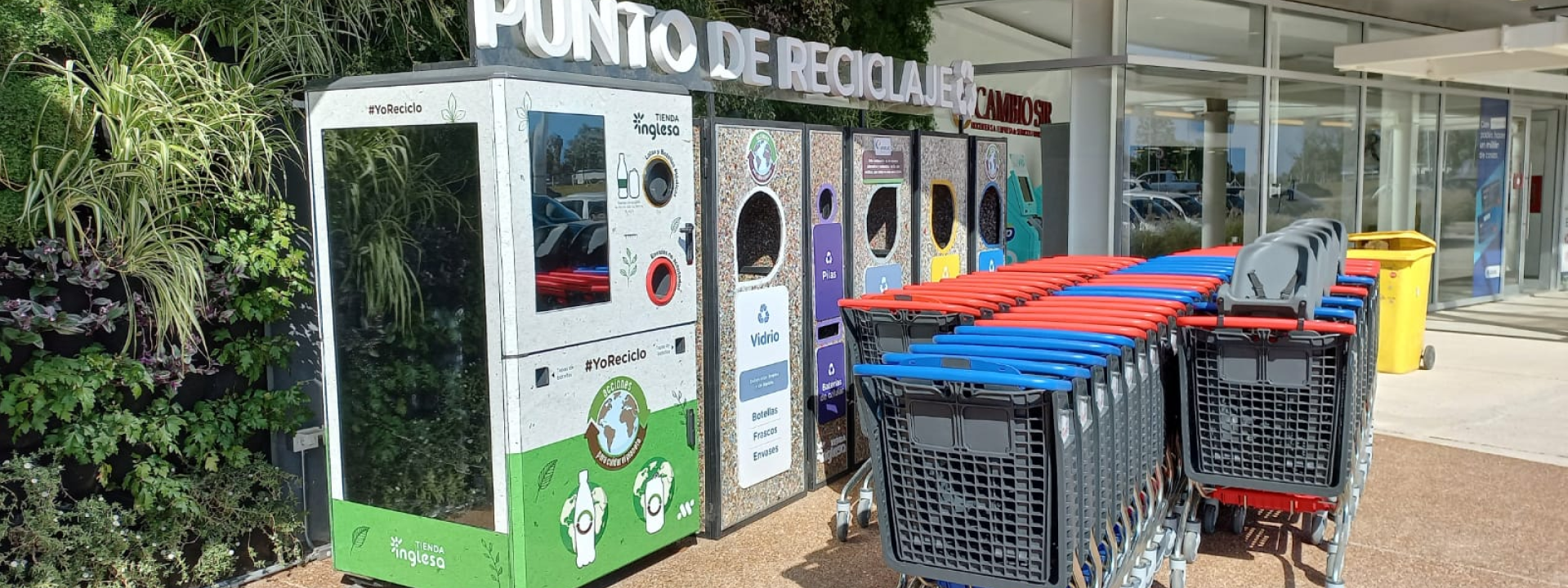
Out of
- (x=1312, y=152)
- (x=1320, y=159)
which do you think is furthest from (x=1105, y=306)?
(x=1320, y=159)

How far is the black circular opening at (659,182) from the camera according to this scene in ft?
13.3

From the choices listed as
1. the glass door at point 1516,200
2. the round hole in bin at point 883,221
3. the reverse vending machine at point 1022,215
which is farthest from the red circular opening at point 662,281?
the glass door at point 1516,200

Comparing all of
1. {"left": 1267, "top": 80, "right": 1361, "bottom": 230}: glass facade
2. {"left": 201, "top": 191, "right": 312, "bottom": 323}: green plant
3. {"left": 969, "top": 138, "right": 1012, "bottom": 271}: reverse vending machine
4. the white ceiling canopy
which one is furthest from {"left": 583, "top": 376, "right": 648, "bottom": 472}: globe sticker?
{"left": 1267, "top": 80, "right": 1361, "bottom": 230}: glass facade

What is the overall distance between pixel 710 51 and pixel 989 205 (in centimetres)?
230

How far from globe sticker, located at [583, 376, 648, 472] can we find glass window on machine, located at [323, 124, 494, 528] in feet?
1.24

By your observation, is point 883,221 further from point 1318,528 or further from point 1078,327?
point 1318,528

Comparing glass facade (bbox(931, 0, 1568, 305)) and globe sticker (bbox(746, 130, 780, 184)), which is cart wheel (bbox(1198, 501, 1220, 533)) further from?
glass facade (bbox(931, 0, 1568, 305))

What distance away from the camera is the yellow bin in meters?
8.02

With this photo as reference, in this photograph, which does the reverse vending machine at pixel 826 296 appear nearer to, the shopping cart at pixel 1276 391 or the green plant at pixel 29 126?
the shopping cart at pixel 1276 391

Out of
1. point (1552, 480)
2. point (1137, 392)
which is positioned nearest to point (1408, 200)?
point (1552, 480)

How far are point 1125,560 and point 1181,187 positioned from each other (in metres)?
6.67

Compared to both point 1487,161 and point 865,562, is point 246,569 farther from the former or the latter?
point 1487,161

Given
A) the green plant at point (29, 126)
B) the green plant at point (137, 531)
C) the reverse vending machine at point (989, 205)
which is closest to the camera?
the green plant at point (29, 126)

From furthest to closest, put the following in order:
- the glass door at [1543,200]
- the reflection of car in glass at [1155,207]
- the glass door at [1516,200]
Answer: the glass door at [1543,200], the glass door at [1516,200], the reflection of car in glass at [1155,207]
